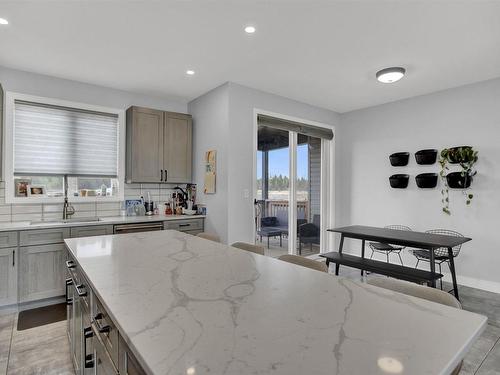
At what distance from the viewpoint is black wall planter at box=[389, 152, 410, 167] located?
4555mm

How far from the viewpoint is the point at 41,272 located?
3.15 metres

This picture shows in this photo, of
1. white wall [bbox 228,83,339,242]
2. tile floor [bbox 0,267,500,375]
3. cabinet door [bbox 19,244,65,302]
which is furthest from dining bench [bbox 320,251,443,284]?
cabinet door [bbox 19,244,65,302]

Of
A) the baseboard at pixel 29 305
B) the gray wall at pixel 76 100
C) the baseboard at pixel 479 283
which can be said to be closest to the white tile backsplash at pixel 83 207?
the gray wall at pixel 76 100

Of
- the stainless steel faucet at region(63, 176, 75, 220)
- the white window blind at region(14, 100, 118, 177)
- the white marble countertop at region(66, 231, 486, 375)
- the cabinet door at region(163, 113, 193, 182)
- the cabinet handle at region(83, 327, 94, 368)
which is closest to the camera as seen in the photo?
the white marble countertop at region(66, 231, 486, 375)

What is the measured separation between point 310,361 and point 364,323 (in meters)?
0.30

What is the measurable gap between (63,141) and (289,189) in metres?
3.31

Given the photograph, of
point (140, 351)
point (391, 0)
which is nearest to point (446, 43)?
point (391, 0)

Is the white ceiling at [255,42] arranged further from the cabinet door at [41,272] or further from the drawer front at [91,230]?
the cabinet door at [41,272]

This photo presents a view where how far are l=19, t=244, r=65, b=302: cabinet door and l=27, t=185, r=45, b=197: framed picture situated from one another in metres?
0.83

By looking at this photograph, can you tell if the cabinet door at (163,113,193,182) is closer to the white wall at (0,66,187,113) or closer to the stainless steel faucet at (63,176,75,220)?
the white wall at (0,66,187,113)

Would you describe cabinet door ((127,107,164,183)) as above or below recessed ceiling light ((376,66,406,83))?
below

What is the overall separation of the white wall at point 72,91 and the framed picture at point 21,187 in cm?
106

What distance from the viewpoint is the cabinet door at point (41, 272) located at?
120 inches

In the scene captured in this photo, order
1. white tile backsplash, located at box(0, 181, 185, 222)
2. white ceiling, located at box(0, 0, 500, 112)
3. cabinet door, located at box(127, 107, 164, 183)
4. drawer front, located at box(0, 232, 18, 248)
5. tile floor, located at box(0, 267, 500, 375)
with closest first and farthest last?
1. tile floor, located at box(0, 267, 500, 375)
2. white ceiling, located at box(0, 0, 500, 112)
3. drawer front, located at box(0, 232, 18, 248)
4. white tile backsplash, located at box(0, 181, 185, 222)
5. cabinet door, located at box(127, 107, 164, 183)
